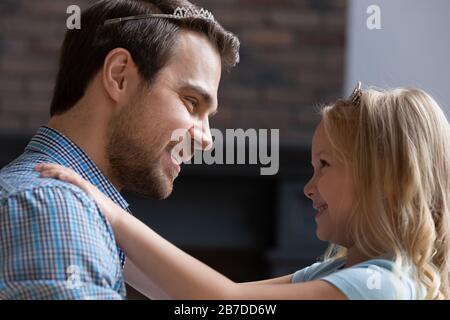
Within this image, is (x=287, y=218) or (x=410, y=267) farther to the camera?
(x=287, y=218)

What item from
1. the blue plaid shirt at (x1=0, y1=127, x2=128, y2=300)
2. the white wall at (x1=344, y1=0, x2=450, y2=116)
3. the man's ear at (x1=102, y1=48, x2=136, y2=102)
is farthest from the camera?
the white wall at (x1=344, y1=0, x2=450, y2=116)

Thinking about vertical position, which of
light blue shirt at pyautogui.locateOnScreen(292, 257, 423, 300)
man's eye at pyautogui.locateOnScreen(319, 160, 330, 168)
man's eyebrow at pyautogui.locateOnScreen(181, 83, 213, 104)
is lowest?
light blue shirt at pyautogui.locateOnScreen(292, 257, 423, 300)

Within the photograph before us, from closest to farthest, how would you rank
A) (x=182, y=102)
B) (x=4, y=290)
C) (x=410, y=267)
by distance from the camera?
(x=4, y=290), (x=410, y=267), (x=182, y=102)

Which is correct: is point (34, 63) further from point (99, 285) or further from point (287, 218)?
point (99, 285)

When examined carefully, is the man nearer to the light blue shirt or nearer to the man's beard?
the man's beard

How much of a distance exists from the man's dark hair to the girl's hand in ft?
0.84

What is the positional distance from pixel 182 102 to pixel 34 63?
9.27 ft

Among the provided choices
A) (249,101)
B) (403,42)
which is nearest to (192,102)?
(403,42)

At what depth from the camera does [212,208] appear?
15.2 feet

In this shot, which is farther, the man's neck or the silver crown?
the silver crown

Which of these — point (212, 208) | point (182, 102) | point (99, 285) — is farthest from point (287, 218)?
point (99, 285)

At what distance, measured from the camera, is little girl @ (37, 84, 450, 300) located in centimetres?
169

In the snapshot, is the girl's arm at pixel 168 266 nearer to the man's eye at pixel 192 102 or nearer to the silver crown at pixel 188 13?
the man's eye at pixel 192 102

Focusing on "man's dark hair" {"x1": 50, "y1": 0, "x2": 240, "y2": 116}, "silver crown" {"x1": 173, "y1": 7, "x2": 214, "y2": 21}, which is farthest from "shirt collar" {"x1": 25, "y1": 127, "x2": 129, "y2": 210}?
"silver crown" {"x1": 173, "y1": 7, "x2": 214, "y2": 21}
